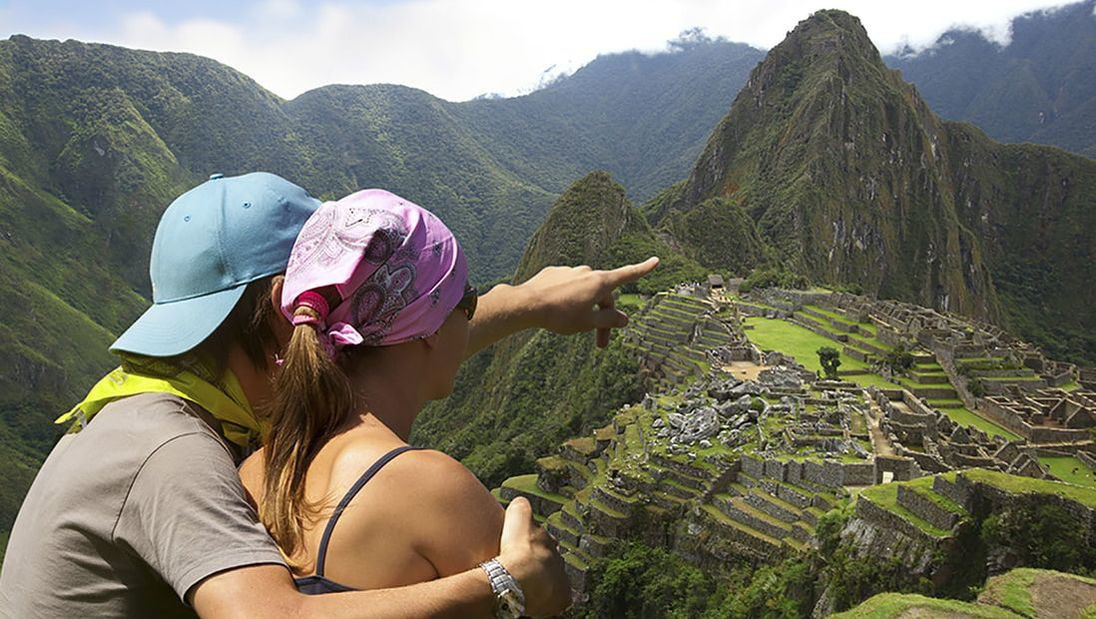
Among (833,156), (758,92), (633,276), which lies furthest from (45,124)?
(633,276)

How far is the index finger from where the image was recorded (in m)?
3.19

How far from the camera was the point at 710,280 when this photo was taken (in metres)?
57.0

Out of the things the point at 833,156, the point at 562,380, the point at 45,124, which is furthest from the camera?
the point at 45,124

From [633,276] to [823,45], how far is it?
123 meters

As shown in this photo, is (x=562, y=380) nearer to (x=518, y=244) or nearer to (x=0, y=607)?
(x=0, y=607)

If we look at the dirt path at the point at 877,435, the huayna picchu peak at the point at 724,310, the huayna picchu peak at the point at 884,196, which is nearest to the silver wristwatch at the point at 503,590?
the huayna picchu peak at the point at 724,310

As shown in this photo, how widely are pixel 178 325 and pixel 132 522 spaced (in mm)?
565

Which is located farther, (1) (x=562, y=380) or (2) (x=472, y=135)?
(2) (x=472, y=135)

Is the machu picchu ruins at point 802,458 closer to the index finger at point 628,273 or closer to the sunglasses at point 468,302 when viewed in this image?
the index finger at point 628,273

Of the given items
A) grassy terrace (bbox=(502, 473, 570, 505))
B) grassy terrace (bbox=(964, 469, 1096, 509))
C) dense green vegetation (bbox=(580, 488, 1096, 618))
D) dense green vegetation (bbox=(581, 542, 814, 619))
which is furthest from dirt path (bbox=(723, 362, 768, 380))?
grassy terrace (bbox=(964, 469, 1096, 509))

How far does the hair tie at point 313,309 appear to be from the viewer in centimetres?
194

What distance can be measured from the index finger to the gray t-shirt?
70.4 inches

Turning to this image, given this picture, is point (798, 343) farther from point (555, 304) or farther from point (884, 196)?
point (884, 196)

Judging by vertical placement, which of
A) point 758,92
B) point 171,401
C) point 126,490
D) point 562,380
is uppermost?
point 758,92
